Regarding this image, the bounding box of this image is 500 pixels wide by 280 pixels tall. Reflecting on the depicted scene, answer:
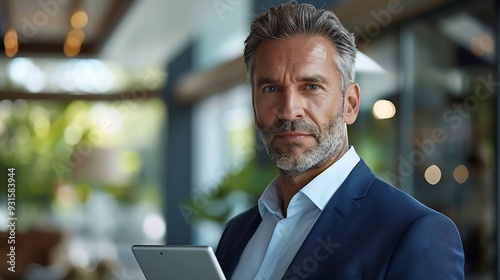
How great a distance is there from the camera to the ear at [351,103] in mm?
1703

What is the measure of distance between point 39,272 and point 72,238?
89cm

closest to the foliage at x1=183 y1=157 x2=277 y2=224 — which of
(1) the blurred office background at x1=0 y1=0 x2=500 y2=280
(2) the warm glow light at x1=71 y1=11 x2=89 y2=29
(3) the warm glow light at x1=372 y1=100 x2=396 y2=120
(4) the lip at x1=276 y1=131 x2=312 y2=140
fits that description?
(1) the blurred office background at x1=0 y1=0 x2=500 y2=280

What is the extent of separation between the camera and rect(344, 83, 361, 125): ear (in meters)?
1.70

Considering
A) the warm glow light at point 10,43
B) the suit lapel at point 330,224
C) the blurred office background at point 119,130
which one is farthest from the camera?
the warm glow light at point 10,43

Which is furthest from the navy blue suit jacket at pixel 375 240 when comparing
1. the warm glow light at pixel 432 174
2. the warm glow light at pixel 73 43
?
the warm glow light at pixel 73 43

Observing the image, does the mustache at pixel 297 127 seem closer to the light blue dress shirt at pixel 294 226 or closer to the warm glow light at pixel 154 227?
the light blue dress shirt at pixel 294 226

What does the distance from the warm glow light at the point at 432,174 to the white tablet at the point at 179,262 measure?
3.57m

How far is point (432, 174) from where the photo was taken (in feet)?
16.1

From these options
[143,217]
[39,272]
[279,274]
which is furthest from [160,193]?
[279,274]

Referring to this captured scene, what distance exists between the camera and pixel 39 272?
7.32 meters

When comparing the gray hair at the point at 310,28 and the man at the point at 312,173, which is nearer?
the man at the point at 312,173

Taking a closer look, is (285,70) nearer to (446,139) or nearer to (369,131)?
(446,139)

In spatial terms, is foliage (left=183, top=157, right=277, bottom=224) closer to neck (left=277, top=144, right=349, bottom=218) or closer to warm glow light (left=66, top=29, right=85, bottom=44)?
warm glow light (left=66, top=29, right=85, bottom=44)

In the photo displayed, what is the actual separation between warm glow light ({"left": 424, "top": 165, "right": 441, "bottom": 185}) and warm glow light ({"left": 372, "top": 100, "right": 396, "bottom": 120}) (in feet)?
1.71
